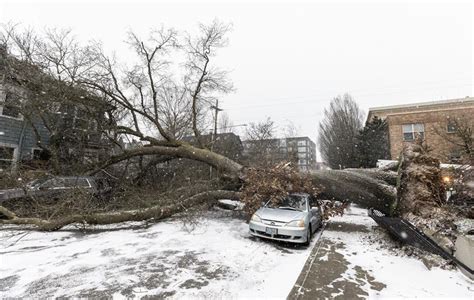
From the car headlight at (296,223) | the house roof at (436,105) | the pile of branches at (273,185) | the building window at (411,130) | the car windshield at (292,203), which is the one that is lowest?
the car headlight at (296,223)

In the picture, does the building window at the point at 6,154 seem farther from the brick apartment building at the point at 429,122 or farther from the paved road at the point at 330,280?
the brick apartment building at the point at 429,122

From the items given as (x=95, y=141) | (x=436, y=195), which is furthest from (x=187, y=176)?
(x=436, y=195)

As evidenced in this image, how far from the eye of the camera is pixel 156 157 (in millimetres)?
12398

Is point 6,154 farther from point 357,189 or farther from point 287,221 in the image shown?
point 357,189

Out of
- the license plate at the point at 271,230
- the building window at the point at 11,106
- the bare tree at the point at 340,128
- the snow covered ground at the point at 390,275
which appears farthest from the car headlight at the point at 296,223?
the bare tree at the point at 340,128

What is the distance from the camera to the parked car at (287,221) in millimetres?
6635

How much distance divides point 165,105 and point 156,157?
527 inches

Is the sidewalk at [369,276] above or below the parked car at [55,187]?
below

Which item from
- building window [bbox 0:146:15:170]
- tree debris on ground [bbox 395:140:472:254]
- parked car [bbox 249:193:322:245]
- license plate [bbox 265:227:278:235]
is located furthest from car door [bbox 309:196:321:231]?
building window [bbox 0:146:15:170]

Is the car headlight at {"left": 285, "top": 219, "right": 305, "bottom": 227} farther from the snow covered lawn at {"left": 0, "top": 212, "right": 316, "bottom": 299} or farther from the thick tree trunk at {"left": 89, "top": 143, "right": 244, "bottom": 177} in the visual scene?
the thick tree trunk at {"left": 89, "top": 143, "right": 244, "bottom": 177}

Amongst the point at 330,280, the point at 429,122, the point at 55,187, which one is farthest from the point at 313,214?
the point at 429,122

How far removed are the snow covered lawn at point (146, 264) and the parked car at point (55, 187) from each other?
1.44 metres

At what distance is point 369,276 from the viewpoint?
488 centimetres

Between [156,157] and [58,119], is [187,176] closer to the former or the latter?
[156,157]
